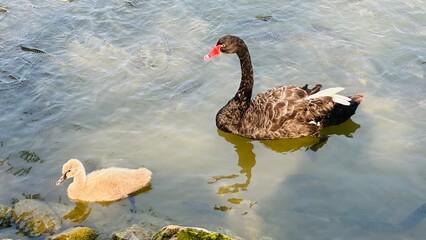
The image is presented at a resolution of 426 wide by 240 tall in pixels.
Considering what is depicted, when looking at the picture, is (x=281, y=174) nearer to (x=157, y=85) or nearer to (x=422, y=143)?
(x=422, y=143)

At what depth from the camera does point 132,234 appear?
A: 16.5 feet

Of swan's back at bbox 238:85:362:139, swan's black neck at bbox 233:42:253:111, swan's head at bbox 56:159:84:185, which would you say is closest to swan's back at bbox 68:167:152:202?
swan's head at bbox 56:159:84:185

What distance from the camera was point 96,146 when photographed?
22.4 feet

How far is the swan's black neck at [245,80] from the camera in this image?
711cm

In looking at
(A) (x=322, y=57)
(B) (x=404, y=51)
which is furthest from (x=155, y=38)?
(B) (x=404, y=51)

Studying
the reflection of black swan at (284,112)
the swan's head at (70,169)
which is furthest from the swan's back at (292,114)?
the swan's head at (70,169)

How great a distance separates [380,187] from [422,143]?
1.06 m

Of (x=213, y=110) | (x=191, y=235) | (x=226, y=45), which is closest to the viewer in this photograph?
(x=191, y=235)

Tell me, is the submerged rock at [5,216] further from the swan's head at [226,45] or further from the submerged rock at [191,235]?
the swan's head at [226,45]

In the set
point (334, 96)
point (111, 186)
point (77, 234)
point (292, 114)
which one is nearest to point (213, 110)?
point (292, 114)

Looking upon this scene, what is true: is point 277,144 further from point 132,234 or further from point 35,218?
point 35,218

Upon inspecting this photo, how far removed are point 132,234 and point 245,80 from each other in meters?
2.94

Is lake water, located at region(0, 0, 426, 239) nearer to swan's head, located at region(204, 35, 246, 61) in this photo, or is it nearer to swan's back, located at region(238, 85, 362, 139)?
swan's back, located at region(238, 85, 362, 139)

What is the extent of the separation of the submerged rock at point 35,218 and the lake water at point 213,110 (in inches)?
7.4
